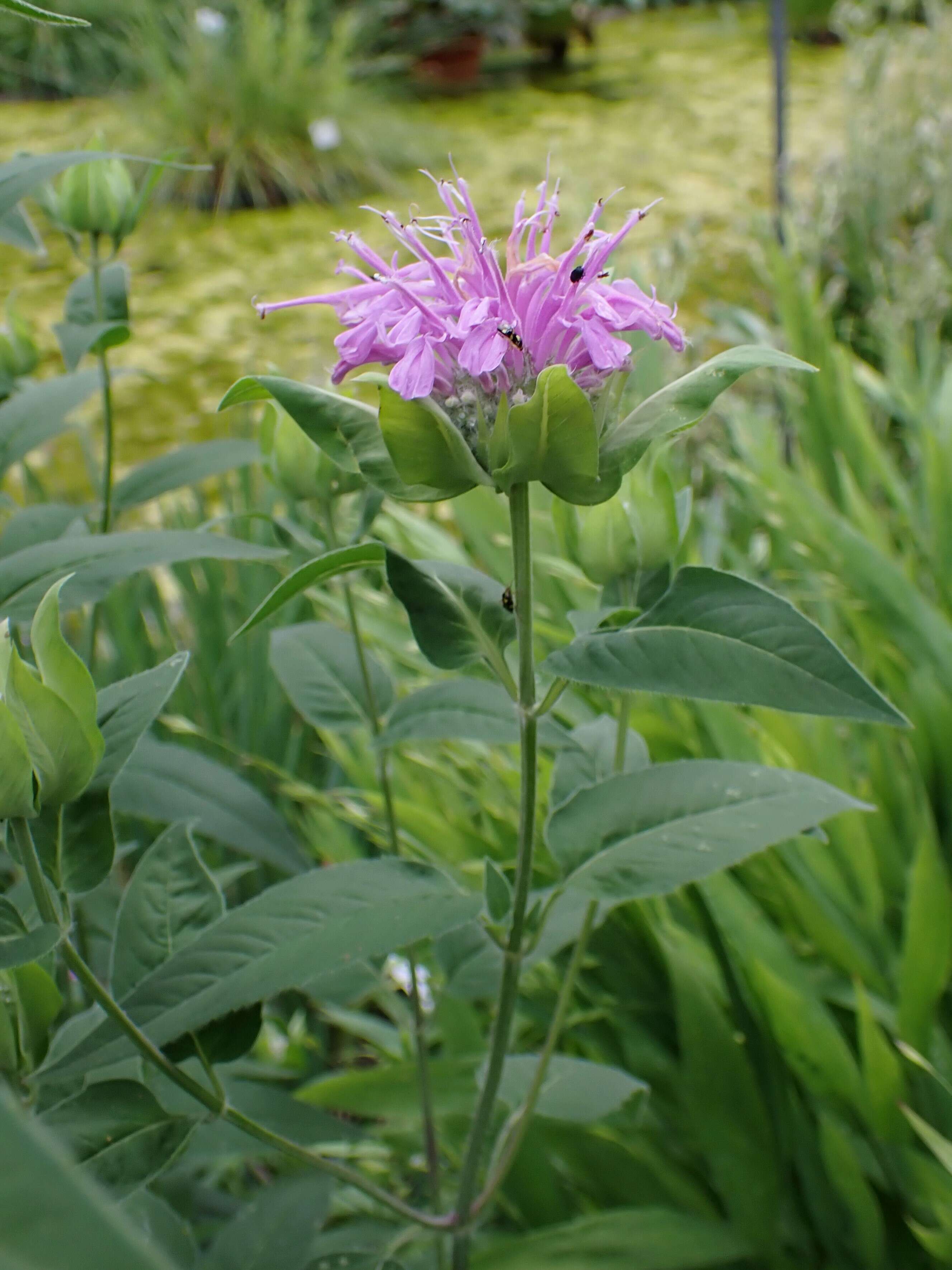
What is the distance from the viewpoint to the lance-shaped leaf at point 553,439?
28 centimetres

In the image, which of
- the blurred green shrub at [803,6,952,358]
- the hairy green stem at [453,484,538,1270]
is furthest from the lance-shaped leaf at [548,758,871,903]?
the blurred green shrub at [803,6,952,358]

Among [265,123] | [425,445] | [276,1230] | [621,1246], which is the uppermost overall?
[265,123]

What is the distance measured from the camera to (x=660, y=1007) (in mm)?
718

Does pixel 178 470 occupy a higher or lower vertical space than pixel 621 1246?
higher

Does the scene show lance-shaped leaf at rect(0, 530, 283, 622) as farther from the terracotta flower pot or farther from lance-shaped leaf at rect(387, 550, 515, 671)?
the terracotta flower pot

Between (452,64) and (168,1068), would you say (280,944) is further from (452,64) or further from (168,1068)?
(452,64)

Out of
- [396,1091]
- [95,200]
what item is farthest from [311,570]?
[396,1091]

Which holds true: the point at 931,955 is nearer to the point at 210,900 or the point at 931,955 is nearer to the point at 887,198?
the point at 210,900

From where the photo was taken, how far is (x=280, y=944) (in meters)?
0.35

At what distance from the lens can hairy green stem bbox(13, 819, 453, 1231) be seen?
32 centimetres

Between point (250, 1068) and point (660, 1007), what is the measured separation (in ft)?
0.90

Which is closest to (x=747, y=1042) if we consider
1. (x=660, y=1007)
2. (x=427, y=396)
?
(x=660, y=1007)

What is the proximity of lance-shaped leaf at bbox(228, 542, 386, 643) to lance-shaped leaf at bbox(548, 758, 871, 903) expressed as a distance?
126 millimetres

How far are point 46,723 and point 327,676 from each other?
28 cm
